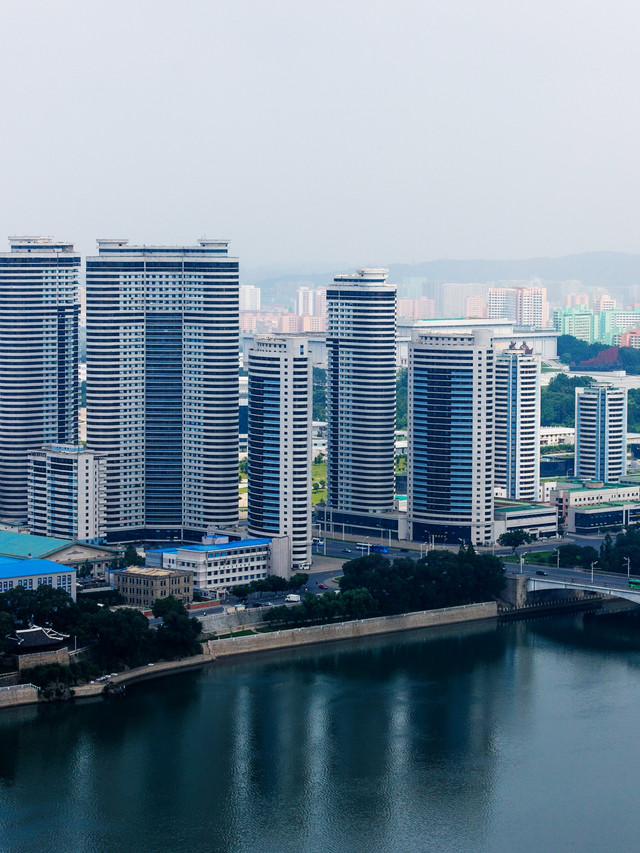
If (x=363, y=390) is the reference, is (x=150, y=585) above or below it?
below

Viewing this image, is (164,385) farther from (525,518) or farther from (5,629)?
(5,629)

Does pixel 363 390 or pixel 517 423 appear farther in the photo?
pixel 517 423

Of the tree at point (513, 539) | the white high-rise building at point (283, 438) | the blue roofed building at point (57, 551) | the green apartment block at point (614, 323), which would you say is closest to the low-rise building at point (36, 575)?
the blue roofed building at point (57, 551)

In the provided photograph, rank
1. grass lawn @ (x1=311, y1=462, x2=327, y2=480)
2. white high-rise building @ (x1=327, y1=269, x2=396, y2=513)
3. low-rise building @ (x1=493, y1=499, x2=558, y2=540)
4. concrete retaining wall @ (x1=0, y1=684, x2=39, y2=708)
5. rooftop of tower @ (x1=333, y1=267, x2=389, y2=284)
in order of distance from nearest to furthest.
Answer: concrete retaining wall @ (x1=0, y1=684, x2=39, y2=708) → low-rise building @ (x1=493, y1=499, x2=558, y2=540) → white high-rise building @ (x1=327, y1=269, x2=396, y2=513) → rooftop of tower @ (x1=333, y1=267, x2=389, y2=284) → grass lawn @ (x1=311, y1=462, x2=327, y2=480)

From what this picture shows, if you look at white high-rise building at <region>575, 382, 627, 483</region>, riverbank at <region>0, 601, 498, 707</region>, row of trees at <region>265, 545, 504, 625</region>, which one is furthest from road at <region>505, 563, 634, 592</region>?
white high-rise building at <region>575, 382, 627, 483</region>

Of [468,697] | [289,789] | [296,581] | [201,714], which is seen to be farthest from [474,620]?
[289,789]

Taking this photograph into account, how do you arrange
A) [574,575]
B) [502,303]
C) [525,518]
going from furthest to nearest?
[502,303], [525,518], [574,575]

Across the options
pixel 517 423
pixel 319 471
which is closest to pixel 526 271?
pixel 319 471

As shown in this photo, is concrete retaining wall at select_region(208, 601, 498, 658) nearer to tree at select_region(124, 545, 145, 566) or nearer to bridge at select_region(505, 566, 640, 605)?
bridge at select_region(505, 566, 640, 605)
